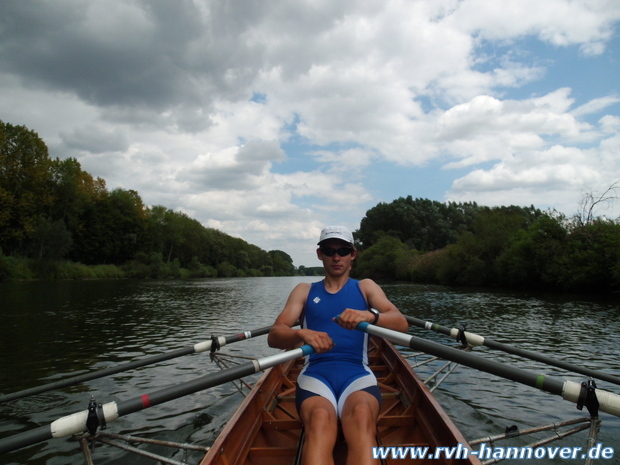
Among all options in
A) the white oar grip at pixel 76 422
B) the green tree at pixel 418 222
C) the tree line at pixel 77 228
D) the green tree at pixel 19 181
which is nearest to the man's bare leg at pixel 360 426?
the white oar grip at pixel 76 422

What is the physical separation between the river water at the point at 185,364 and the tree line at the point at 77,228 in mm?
28933

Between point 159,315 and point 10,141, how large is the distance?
125ft

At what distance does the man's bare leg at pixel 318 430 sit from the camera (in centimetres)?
281

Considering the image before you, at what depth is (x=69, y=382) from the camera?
530 centimetres

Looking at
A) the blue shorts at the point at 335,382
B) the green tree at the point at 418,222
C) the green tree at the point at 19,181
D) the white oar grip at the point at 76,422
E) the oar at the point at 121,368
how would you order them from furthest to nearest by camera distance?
the green tree at the point at 418,222
the green tree at the point at 19,181
the oar at the point at 121,368
the blue shorts at the point at 335,382
the white oar grip at the point at 76,422

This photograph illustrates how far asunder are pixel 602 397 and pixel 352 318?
2.01 metres

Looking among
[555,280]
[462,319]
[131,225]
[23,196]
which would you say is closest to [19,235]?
[23,196]

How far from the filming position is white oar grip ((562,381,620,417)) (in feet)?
9.75

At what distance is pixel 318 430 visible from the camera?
2973 millimetres

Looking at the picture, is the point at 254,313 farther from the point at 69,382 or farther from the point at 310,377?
the point at 310,377

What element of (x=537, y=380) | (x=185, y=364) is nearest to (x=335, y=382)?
(x=537, y=380)

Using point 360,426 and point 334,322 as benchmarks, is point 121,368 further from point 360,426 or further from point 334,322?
point 360,426

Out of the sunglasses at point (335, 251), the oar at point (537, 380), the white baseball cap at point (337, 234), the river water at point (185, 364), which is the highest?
the white baseball cap at point (337, 234)

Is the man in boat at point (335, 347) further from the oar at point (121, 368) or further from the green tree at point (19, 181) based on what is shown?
the green tree at point (19, 181)
